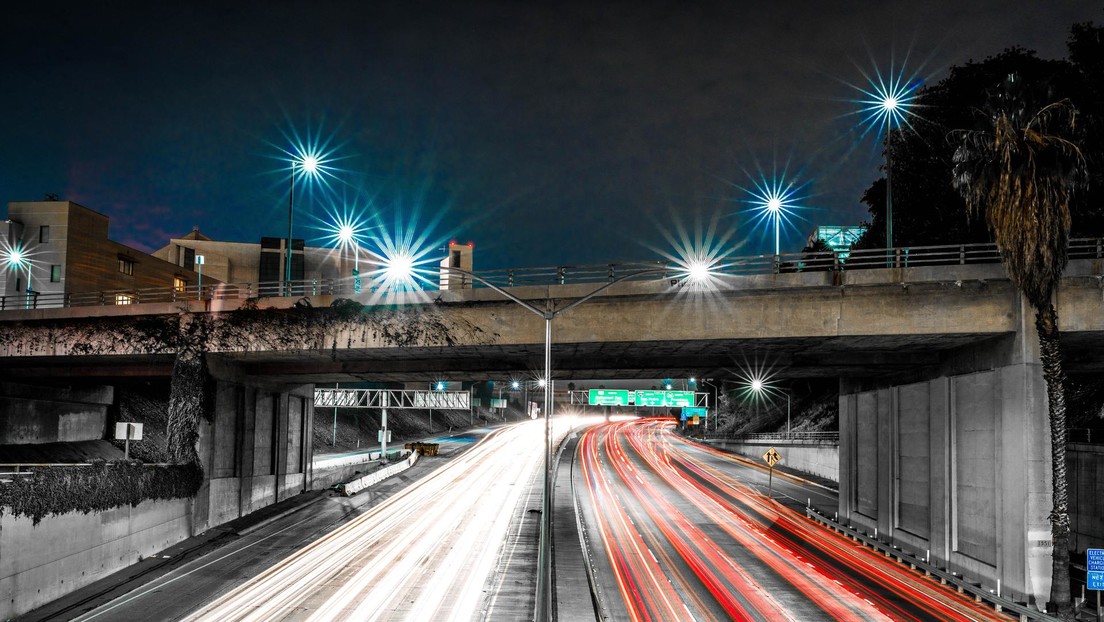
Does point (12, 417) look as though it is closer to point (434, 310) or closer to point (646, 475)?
point (434, 310)

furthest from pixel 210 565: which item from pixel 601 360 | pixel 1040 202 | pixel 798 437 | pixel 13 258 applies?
pixel 798 437

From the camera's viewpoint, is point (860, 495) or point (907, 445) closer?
point (907, 445)

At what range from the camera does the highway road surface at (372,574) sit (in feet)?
70.1

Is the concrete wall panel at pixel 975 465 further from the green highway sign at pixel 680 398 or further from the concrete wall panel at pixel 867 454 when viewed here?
the green highway sign at pixel 680 398

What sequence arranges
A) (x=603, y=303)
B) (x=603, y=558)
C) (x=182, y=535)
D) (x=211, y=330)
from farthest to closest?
(x=211, y=330), (x=182, y=535), (x=603, y=303), (x=603, y=558)

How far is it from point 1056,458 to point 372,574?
21.2 meters

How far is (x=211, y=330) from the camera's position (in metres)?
36.2

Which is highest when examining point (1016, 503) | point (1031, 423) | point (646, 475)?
point (1031, 423)

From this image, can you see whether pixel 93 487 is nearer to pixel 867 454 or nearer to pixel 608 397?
pixel 867 454

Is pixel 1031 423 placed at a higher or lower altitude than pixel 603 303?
lower

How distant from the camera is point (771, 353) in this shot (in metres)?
32.9

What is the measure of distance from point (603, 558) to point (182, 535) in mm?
18521

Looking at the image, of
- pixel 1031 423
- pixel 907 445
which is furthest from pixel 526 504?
pixel 1031 423

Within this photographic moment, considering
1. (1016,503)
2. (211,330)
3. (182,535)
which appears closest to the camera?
(1016,503)
